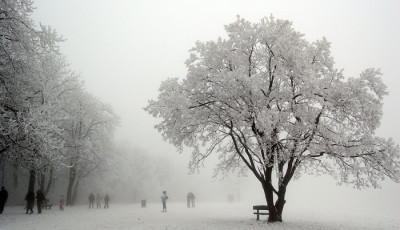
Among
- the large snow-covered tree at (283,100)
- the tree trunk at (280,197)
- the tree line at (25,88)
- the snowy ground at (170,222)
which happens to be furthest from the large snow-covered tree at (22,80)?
the tree trunk at (280,197)

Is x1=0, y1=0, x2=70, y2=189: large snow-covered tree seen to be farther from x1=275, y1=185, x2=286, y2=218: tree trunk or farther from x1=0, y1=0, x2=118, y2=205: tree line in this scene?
x1=275, y1=185, x2=286, y2=218: tree trunk

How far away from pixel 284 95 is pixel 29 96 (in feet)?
56.9

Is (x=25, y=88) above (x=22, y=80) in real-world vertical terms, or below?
below

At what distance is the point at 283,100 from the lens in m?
19.4

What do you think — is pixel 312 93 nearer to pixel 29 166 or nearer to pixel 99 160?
pixel 29 166

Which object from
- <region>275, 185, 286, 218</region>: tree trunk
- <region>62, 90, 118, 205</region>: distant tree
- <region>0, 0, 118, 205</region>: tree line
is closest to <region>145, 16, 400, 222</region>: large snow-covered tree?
<region>275, 185, 286, 218</region>: tree trunk

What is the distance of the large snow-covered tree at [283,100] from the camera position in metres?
17.6

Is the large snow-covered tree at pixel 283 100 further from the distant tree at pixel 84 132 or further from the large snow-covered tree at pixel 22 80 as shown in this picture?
the distant tree at pixel 84 132

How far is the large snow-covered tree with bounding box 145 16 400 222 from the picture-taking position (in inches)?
693

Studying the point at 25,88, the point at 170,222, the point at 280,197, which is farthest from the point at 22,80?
the point at 280,197

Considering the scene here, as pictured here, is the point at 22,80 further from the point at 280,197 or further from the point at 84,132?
the point at 84,132

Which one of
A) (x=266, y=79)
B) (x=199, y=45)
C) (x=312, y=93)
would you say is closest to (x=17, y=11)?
(x=199, y=45)

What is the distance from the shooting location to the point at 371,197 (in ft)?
286

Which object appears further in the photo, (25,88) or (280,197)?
(25,88)
